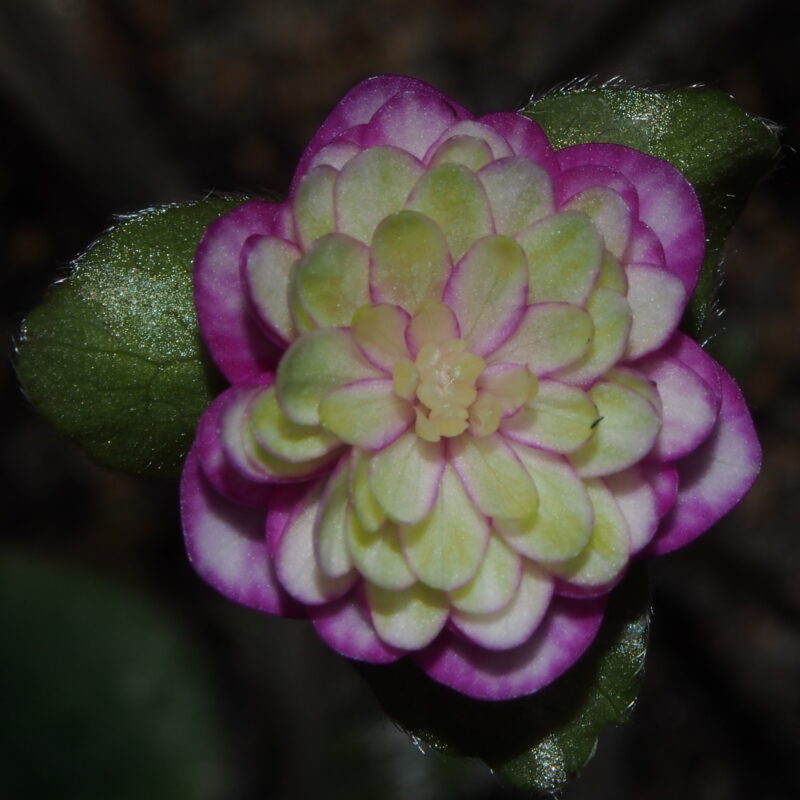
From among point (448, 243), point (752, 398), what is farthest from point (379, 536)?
point (752, 398)

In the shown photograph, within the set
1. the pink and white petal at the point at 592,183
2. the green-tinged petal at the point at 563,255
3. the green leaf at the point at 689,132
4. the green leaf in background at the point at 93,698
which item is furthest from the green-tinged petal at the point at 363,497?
Answer: the green leaf in background at the point at 93,698

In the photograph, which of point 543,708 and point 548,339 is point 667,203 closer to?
point 548,339

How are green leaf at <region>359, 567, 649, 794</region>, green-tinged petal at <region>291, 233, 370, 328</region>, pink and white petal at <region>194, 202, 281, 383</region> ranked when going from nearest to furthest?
green-tinged petal at <region>291, 233, 370, 328</region>
pink and white petal at <region>194, 202, 281, 383</region>
green leaf at <region>359, 567, 649, 794</region>

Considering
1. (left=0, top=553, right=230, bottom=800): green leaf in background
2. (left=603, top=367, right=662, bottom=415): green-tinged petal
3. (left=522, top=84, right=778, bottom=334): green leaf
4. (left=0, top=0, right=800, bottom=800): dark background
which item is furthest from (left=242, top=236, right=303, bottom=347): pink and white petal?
(left=0, top=553, right=230, bottom=800): green leaf in background

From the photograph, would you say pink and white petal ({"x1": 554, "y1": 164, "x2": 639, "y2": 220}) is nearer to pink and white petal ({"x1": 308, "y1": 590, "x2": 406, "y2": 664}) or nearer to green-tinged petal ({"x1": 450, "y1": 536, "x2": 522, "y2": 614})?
green-tinged petal ({"x1": 450, "y1": 536, "x2": 522, "y2": 614})

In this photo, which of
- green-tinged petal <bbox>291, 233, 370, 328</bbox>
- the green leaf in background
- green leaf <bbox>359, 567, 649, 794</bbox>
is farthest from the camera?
the green leaf in background

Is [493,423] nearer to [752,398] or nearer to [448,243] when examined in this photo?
[448,243]

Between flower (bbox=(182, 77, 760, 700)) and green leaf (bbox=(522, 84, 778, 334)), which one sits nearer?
flower (bbox=(182, 77, 760, 700))
